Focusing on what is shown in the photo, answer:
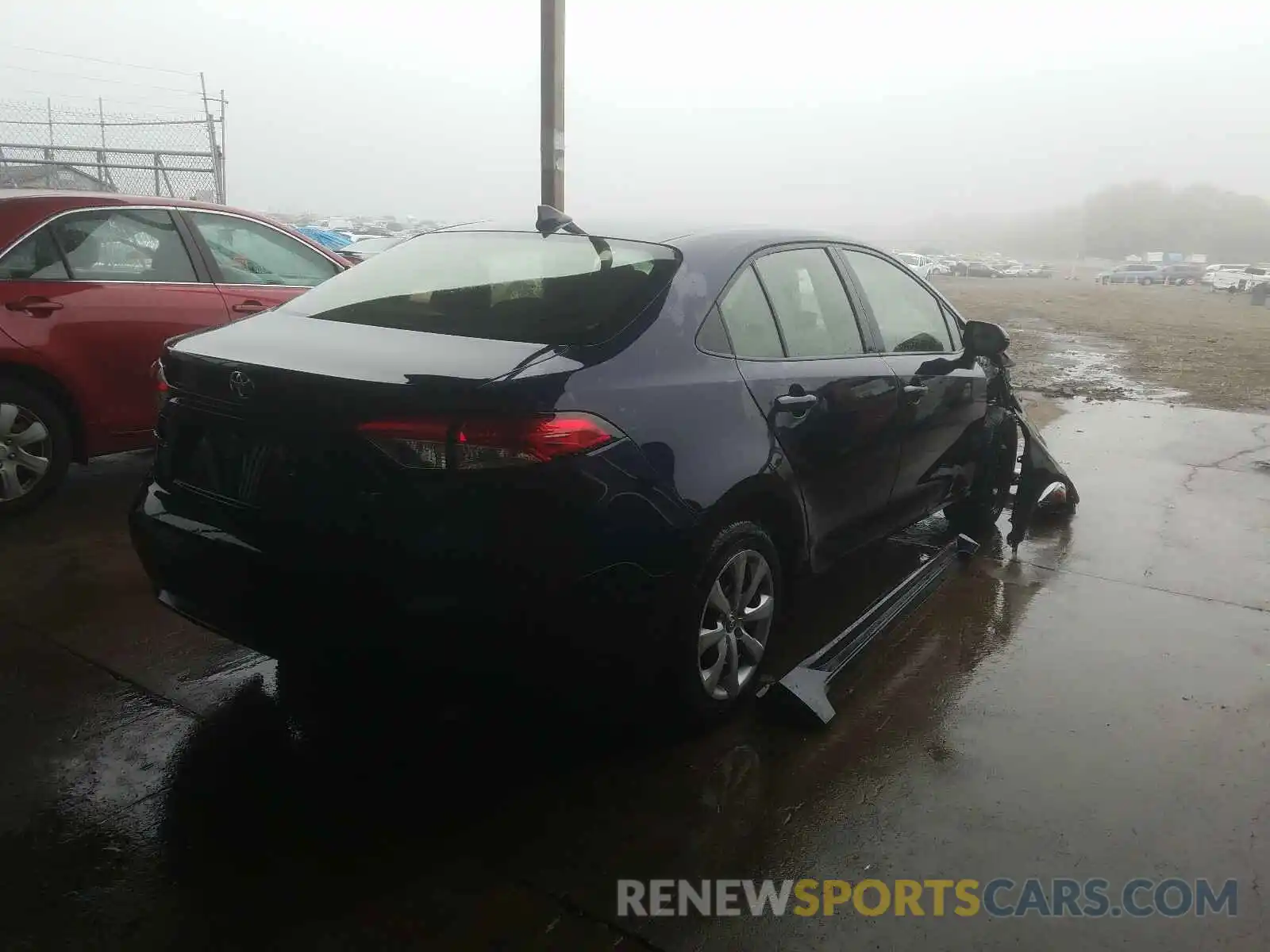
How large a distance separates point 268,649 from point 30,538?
8.88 feet

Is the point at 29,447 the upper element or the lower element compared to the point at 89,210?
lower

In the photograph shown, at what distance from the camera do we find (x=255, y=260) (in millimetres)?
5617

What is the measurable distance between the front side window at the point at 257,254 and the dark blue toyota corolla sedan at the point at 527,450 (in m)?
2.35

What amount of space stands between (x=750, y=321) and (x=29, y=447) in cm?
367

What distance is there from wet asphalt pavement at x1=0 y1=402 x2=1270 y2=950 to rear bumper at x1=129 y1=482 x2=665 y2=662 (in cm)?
16

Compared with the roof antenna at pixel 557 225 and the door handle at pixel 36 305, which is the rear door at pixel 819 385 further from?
the door handle at pixel 36 305

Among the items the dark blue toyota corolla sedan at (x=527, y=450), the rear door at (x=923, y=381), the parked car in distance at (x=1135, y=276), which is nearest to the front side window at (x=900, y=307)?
the rear door at (x=923, y=381)

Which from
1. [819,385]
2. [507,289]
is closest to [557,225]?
[507,289]

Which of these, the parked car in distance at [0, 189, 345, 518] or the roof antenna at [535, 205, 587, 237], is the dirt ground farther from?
the parked car in distance at [0, 189, 345, 518]

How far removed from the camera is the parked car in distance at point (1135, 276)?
52.9m

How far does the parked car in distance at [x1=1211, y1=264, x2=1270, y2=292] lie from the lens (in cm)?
4162

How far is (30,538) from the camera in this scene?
4.57m

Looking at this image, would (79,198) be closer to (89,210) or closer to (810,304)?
(89,210)

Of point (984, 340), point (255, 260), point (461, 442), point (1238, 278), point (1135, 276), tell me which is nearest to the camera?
point (461, 442)
